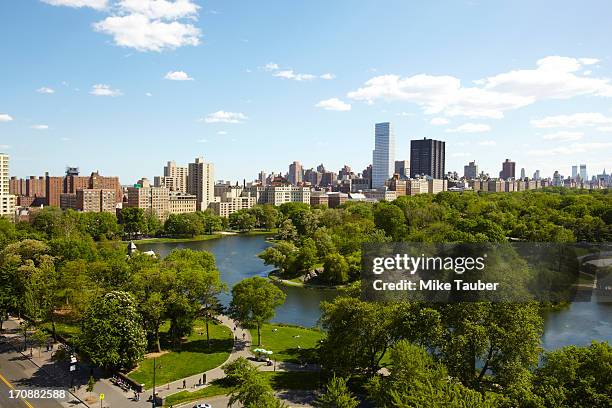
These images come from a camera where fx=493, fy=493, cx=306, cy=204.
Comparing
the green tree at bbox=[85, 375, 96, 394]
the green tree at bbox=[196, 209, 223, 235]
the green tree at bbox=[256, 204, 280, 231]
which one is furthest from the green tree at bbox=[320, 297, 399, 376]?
the green tree at bbox=[256, 204, 280, 231]

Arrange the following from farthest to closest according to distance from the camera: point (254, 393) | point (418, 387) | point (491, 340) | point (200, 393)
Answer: point (200, 393)
point (491, 340)
point (254, 393)
point (418, 387)

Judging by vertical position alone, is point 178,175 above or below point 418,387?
above

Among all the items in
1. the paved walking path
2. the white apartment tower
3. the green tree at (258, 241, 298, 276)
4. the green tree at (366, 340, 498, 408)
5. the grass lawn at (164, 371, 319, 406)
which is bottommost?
the paved walking path

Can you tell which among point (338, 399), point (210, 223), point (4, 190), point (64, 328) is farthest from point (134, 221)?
point (338, 399)

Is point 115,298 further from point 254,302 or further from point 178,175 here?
point 178,175

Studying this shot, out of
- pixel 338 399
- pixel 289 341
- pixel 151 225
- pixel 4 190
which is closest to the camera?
pixel 338 399

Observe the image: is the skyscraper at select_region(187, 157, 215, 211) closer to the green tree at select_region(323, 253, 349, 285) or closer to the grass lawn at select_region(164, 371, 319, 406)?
the green tree at select_region(323, 253, 349, 285)

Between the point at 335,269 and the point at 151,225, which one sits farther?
the point at 151,225
